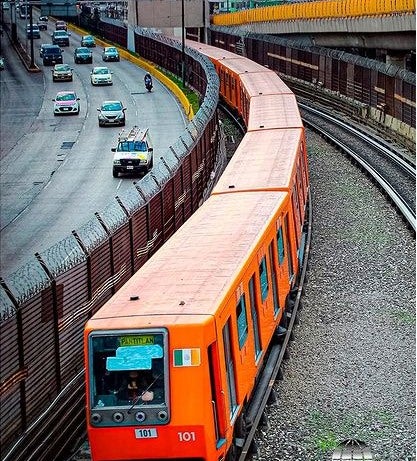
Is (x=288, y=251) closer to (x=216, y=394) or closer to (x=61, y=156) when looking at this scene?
(x=216, y=394)

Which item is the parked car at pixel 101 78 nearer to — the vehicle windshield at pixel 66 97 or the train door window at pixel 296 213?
the vehicle windshield at pixel 66 97

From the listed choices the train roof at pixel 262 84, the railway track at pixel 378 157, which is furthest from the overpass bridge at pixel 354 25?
the train roof at pixel 262 84

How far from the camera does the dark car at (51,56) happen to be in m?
87.9

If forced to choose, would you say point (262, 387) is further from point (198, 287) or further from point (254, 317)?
point (198, 287)

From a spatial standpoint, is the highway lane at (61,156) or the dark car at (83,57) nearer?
the highway lane at (61,156)

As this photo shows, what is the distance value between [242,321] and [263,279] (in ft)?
7.41

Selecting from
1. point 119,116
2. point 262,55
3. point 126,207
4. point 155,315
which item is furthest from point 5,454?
point 262,55

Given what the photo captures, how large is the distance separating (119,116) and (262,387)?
133 ft

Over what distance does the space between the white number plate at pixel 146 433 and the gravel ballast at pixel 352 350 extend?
2709 mm

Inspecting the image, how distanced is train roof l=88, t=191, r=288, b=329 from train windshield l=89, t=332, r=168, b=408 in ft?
0.59

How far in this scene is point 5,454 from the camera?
41.5 feet

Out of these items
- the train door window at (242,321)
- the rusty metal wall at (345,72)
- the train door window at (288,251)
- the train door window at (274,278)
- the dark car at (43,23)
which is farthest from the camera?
the dark car at (43,23)

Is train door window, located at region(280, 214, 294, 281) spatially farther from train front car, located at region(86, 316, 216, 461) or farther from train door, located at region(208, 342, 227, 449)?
train front car, located at region(86, 316, 216, 461)

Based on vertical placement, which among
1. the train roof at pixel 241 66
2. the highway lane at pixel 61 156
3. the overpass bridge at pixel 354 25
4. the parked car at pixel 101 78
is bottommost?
the highway lane at pixel 61 156
